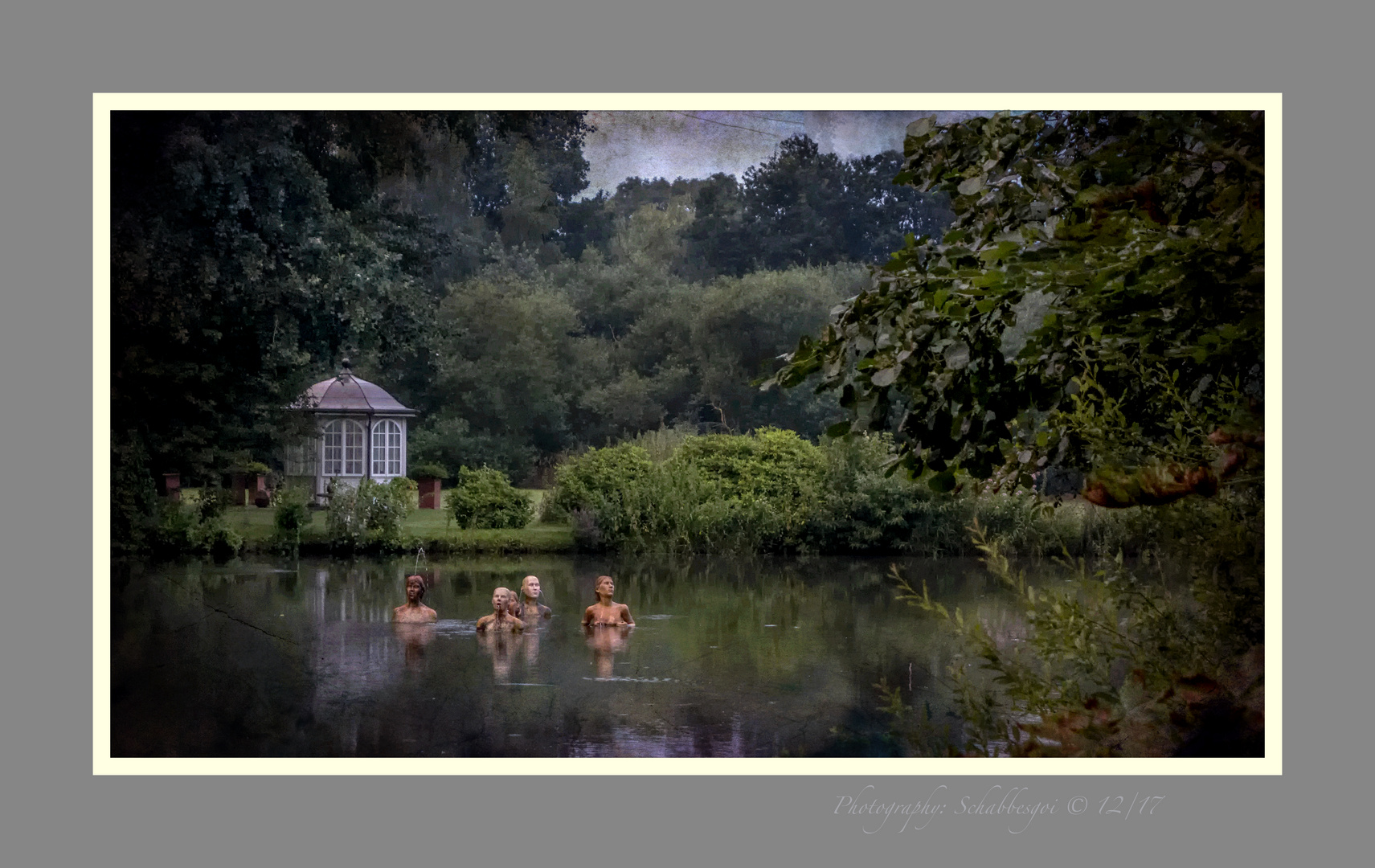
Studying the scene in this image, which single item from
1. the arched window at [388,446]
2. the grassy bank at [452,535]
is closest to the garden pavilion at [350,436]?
the arched window at [388,446]

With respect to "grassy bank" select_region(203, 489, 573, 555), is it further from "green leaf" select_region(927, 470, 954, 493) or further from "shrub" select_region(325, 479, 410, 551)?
"green leaf" select_region(927, 470, 954, 493)

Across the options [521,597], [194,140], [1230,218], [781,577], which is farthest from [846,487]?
[194,140]

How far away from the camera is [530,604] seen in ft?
21.1

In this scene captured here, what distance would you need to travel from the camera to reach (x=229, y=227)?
5.53 metres

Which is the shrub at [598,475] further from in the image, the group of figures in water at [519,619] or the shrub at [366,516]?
the shrub at [366,516]

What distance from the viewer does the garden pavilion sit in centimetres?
596

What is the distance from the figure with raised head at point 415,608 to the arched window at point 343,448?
2.14ft

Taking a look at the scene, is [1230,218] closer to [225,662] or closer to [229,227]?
[229,227]

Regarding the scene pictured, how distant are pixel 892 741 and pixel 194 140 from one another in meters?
3.76

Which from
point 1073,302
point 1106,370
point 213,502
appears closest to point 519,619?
point 213,502

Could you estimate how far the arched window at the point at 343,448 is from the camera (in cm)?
595

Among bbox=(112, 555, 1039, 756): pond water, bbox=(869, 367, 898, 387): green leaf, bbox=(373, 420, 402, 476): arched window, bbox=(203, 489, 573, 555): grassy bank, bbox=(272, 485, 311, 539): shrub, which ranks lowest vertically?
bbox=(112, 555, 1039, 756): pond water

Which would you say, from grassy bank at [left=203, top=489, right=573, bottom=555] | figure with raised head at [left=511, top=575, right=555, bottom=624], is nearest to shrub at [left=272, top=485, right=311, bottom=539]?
grassy bank at [left=203, top=489, right=573, bottom=555]

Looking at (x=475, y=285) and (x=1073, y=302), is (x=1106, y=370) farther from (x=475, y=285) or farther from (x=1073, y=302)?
(x=475, y=285)
